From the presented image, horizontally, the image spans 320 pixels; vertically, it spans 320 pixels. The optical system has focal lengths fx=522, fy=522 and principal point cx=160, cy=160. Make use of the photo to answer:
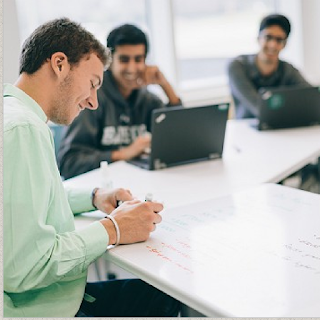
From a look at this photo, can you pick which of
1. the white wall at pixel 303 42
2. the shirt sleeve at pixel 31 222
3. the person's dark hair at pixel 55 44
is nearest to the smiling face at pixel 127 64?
the person's dark hair at pixel 55 44

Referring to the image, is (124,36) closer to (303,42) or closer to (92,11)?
(92,11)

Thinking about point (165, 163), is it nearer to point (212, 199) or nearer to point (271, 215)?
point (212, 199)

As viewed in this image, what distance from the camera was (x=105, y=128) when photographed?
→ 8.24ft

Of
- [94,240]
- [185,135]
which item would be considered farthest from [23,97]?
[185,135]

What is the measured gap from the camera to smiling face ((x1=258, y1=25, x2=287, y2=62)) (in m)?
3.30

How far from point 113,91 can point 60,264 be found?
1.53 meters

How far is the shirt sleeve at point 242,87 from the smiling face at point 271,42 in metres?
0.17

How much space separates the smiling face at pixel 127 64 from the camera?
2553mm

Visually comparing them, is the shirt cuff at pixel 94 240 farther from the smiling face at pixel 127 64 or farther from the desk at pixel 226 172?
the smiling face at pixel 127 64

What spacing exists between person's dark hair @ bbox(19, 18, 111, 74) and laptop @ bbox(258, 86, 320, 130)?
5.01 ft

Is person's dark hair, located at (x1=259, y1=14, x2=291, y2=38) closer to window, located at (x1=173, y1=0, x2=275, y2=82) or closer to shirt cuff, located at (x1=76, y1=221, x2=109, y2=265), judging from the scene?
window, located at (x1=173, y1=0, x2=275, y2=82)

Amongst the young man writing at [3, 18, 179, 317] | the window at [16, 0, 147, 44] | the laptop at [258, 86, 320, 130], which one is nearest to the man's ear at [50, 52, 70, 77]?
the young man writing at [3, 18, 179, 317]

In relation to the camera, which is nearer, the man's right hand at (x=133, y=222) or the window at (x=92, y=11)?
the man's right hand at (x=133, y=222)

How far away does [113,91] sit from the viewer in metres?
2.56
